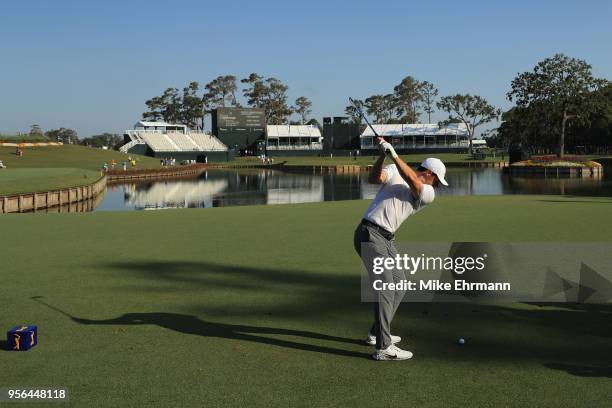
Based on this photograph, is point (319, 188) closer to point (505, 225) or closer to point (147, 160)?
point (505, 225)

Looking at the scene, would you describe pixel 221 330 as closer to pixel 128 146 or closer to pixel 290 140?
pixel 128 146

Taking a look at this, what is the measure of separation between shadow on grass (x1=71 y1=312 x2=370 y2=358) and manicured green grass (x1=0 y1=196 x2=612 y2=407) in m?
0.02

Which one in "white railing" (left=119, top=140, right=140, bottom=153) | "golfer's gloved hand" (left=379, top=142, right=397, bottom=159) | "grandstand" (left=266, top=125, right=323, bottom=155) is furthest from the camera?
"grandstand" (left=266, top=125, right=323, bottom=155)

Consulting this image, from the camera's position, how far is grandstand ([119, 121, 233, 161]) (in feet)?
396

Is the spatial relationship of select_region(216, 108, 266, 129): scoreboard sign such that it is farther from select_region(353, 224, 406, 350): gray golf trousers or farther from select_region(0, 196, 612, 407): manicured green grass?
select_region(353, 224, 406, 350): gray golf trousers

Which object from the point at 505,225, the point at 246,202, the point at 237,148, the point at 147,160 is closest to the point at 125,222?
the point at 505,225

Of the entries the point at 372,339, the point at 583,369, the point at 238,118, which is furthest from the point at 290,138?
the point at 583,369

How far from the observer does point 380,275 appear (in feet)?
20.6

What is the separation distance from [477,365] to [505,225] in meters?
12.0

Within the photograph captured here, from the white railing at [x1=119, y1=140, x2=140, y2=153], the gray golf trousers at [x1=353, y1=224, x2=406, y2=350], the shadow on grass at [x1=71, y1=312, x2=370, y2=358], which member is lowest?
the shadow on grass at [x1=71, y1=312, x2=370, y2=358]

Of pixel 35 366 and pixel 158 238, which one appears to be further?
pixel 158 238

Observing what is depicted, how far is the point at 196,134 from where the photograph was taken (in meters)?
137

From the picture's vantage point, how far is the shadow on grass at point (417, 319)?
681 cm

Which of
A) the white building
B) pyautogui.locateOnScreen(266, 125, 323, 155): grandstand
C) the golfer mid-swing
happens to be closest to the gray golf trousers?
the golfer mid-swing
